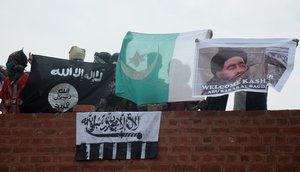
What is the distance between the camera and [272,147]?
6043mm

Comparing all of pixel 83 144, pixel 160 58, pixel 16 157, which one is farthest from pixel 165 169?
pixel 16 157

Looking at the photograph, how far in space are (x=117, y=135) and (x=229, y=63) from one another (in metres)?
1.69

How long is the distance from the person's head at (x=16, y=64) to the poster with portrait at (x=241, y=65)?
2.52 metres

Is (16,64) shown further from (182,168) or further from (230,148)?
(230,148)

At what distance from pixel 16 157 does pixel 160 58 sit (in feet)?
7.54

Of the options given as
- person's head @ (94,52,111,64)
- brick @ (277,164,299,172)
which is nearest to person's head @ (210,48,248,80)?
brick @ (277,164,299,172)

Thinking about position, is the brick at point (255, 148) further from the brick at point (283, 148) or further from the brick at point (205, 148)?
the brick at point (205, 148)

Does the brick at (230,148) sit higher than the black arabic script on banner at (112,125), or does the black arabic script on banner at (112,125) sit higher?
the black arabic script on banner at (112,125)

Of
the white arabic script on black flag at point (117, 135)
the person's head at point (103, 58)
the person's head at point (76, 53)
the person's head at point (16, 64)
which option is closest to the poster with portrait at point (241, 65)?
the white arabic script on black flag at point (117, 135)

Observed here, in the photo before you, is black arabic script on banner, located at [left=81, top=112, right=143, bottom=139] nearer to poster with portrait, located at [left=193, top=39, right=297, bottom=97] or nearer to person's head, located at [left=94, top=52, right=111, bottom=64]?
poster with portrait, located at [left=193, top=39, right=297, bottom=97]

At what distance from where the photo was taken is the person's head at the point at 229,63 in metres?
6.27

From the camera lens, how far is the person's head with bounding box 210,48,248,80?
20.6ft

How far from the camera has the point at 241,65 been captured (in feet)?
20.7

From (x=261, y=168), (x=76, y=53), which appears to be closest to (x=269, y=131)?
(x=261, y=168)
